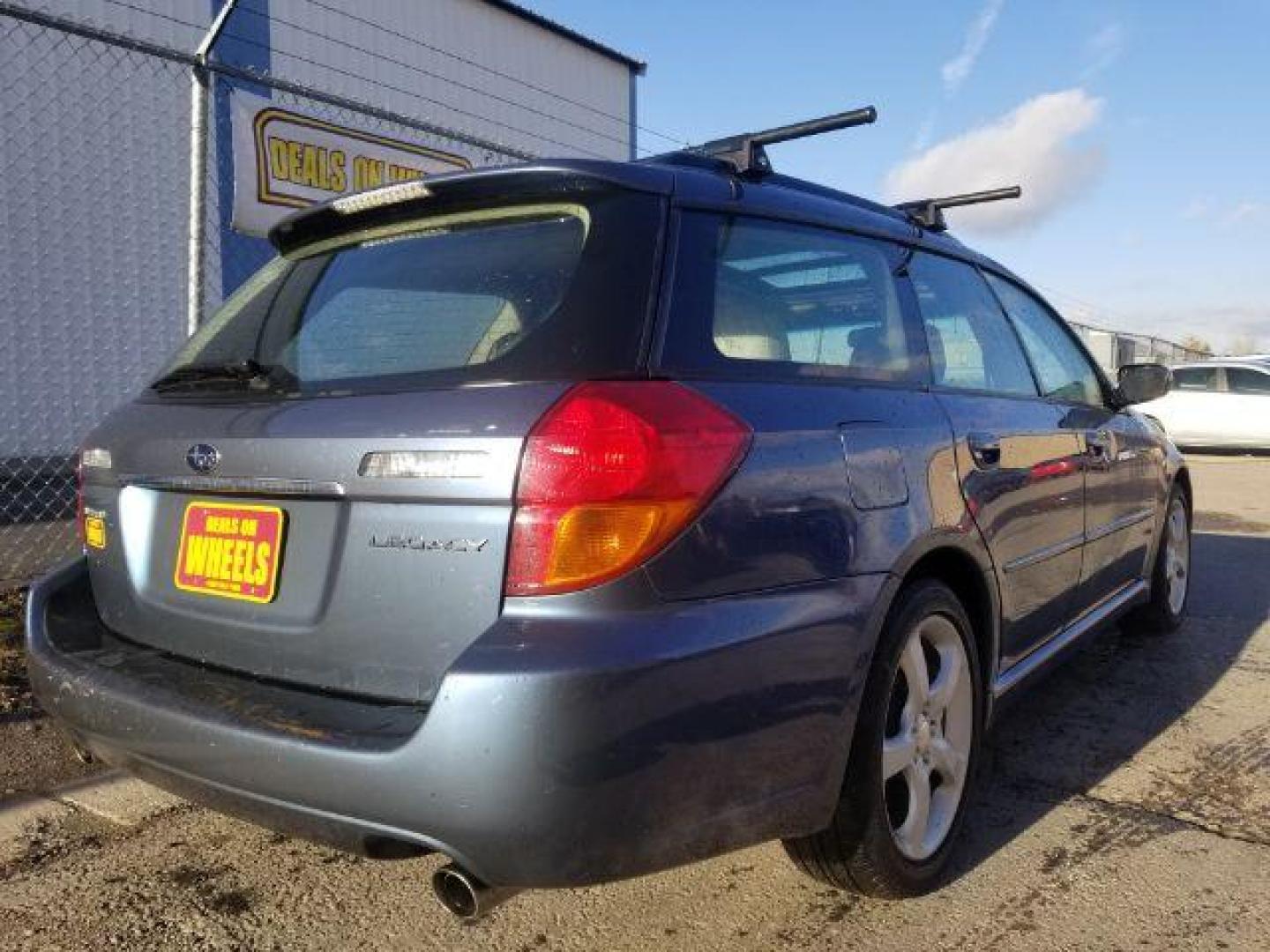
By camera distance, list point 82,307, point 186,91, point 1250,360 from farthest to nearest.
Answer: point 1250,360 < point 186,91 < point 82,307

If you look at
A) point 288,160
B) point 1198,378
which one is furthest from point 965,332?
point 1198,378

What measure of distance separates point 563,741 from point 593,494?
1.37 ft

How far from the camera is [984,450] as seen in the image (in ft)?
9.38

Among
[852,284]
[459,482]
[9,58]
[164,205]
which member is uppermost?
[9,58]

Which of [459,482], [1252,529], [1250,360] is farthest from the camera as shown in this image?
[1250,360]

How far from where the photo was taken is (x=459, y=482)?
6.16ft

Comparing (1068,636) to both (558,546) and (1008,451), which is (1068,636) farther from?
(558,546)

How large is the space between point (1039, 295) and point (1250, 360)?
1457cm

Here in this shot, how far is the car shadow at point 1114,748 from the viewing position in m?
2.93

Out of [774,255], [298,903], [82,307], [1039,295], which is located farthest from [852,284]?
[82,307]

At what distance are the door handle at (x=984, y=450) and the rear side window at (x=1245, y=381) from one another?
15.1 m

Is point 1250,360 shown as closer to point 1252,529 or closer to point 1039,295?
point 1252,529

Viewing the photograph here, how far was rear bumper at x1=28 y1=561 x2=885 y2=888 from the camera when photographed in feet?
5.70

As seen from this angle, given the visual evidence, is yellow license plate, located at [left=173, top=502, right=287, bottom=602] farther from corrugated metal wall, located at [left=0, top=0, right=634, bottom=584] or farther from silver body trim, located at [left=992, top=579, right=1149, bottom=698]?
corrugated metal wall, located at [left=0, top=0, right=634, bottom=584]
